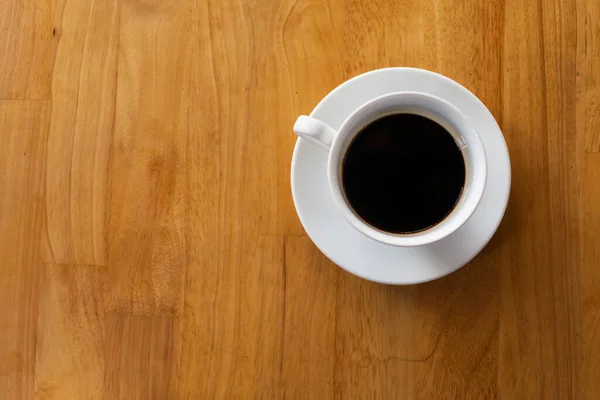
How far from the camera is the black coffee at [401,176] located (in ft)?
1.80

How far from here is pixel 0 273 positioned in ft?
2.27

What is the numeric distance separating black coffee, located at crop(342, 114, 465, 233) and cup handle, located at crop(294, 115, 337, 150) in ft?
0.12

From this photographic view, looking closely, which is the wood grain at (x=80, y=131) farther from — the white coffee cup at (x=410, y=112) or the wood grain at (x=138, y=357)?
the white coffee cup at (x=410, y=112)

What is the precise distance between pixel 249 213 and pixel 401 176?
187mm

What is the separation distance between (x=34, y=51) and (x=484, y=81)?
532mm

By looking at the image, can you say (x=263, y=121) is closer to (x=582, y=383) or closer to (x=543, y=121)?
(x=543, y=121)

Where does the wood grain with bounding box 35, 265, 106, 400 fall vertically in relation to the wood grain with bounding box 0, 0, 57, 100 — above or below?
below

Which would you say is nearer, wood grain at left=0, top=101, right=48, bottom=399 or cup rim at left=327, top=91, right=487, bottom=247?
cup rim at left=327, top=91, right=487, bottom=247

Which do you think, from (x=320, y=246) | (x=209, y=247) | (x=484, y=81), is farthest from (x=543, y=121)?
(x=209, y=247)

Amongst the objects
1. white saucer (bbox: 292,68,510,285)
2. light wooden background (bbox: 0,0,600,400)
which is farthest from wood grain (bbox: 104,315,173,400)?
white saucer (bbox: 292,68,510,285)

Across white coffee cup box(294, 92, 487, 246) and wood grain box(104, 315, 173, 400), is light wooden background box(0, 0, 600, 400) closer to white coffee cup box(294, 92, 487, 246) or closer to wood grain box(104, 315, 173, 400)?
wood grain box(104, 315, 173, 400)

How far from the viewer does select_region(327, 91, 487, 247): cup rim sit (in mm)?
500

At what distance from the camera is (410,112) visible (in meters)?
0.54

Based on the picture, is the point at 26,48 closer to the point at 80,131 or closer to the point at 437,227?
the point at 80,131
